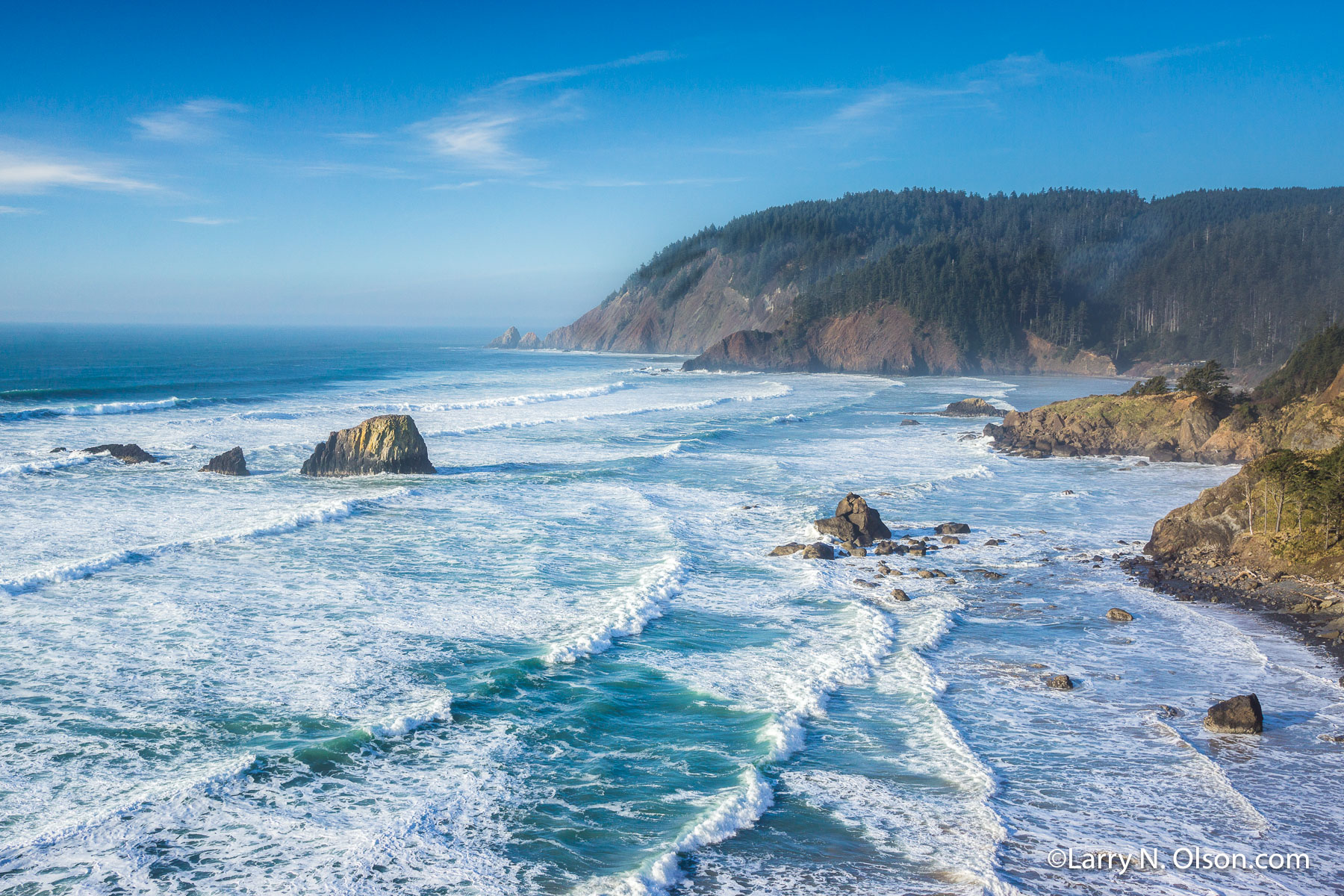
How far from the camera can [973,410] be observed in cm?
5072

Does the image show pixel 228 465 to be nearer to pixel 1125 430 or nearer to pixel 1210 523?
pixel 1210 523

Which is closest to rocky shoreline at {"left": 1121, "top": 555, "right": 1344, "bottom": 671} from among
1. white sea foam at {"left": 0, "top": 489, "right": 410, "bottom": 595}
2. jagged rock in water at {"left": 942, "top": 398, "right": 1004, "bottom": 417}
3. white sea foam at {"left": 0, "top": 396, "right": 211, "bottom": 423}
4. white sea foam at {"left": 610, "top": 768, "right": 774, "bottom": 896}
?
white sea foam at {"left": 610, "top": 768, "right": 774, "bottom": 896}

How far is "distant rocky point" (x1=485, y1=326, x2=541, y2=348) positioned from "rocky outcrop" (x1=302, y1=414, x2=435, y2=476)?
152 metres

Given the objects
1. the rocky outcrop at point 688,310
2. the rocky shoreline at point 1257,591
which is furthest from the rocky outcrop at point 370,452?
the rocky outcrop at point 688,310

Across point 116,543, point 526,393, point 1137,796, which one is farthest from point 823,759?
point 526,393

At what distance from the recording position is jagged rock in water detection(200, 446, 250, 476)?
91.9 feet

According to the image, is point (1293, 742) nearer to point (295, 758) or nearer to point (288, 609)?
point (295, 758)

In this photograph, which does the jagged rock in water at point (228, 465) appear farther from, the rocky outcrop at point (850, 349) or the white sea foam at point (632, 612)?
the rocky outcrop at point (850, 349)

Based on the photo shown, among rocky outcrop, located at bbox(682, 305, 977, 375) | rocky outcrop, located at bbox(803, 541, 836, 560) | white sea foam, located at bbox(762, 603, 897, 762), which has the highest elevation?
rocky outcrop, located at bbox(682, 305, 977, 375)

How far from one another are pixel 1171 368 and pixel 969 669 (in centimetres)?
8907

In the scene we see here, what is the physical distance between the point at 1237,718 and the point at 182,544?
1944 cm

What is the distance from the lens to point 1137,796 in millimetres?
8734

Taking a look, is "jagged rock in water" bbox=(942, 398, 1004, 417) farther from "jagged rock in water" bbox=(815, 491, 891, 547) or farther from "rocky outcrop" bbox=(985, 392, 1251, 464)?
"jagged rock in water" bbox=(815, 491, 891, 547)

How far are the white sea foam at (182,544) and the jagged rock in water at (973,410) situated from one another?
118 feet
